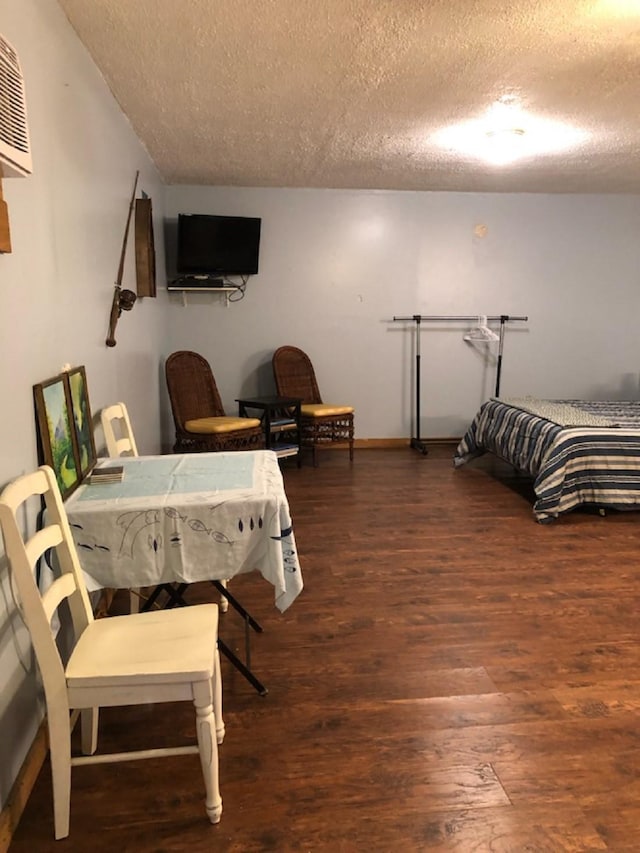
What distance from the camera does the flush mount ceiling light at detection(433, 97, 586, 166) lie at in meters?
3.35

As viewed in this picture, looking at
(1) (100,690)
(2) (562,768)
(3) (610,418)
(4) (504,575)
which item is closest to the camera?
(1) (100,690)

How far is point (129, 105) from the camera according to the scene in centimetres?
317

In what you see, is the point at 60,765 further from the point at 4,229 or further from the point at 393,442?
the point at 393,442

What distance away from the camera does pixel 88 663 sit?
147cm

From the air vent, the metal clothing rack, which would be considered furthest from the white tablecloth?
the metal clothing rack

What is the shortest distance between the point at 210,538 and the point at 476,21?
86.6 inches

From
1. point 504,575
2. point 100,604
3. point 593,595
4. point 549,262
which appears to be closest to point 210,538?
point 100,604

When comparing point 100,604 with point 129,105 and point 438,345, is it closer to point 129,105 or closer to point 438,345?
point 129,105

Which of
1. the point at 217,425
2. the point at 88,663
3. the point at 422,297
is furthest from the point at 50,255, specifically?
the point at 422,297

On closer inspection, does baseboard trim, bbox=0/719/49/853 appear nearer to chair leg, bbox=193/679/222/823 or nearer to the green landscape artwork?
chair leg, bbox=193/679/222/823

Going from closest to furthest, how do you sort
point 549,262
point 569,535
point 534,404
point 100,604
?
point 100,604 → point 569,535 → point 534,404 → point 549,262

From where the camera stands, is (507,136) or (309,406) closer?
(507,136)

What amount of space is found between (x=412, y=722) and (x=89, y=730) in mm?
1005

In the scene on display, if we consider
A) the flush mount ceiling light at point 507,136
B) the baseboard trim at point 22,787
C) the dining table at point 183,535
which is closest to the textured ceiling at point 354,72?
the flush mount ceiling light at point 507,136
